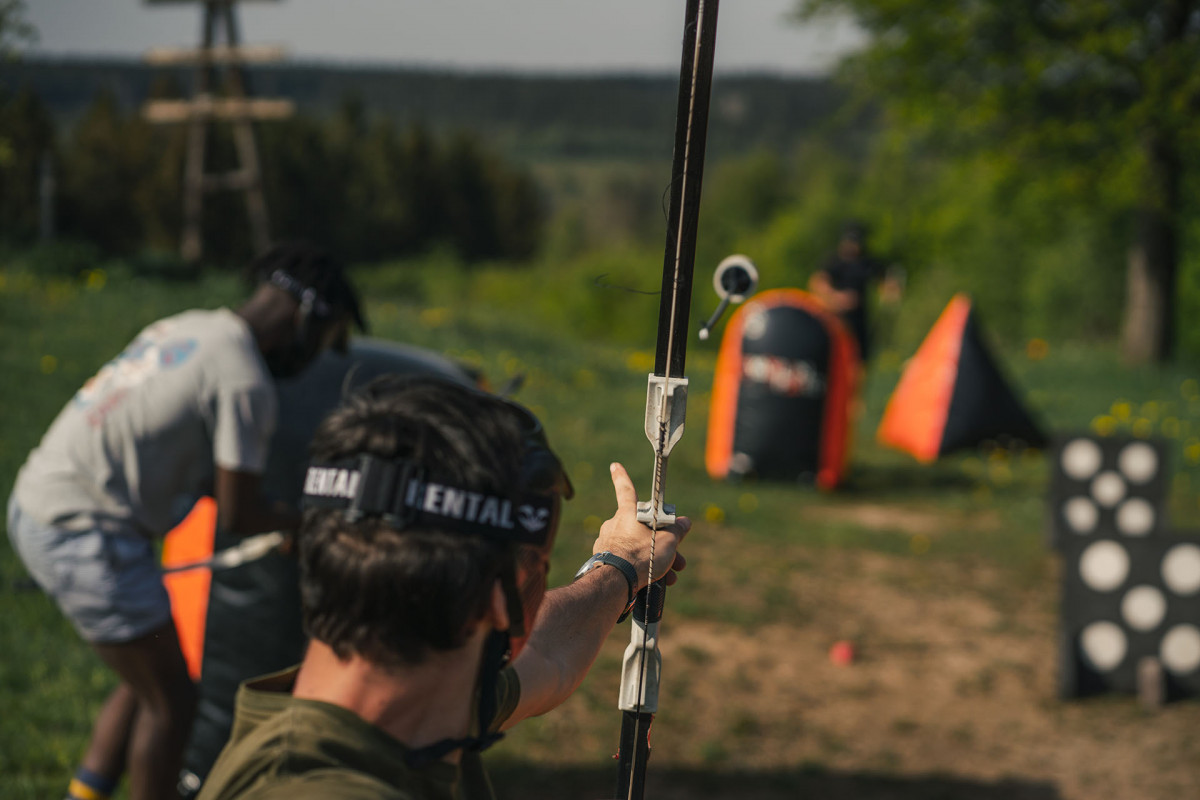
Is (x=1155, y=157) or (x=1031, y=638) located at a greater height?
(x=1155, y=157)

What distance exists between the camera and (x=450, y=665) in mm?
1363

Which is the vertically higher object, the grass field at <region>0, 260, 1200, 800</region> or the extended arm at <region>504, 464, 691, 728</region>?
the extended arm at <region>504, 464, 691, 728</region>

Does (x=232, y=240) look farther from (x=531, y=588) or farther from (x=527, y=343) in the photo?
(x=531, y=588)

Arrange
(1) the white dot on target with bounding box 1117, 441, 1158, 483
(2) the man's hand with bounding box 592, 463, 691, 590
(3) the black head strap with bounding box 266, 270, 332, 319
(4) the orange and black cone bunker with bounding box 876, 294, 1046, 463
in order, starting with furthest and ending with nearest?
1. (4) the orange and black cone bunker with bounding box 876, 294, 1046, 463
2. (1) the white dot on target with bounding box 1117, 441, 1158, 483
3. (3) the black head strap with bounding box 266, 270, 332, 319
4. (2) the man's hand with bounding box 592, 463, 691, 590

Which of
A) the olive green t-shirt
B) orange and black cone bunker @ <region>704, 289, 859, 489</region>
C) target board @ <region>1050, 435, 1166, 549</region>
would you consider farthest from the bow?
orange and black cone bunker @ <region>704, 289, 859, 489</region>

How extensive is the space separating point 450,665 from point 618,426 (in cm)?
985

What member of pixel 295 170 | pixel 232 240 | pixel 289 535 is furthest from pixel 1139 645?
pixel 295 170

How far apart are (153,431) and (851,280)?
29.2 ft

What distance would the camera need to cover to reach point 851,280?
1107 cm

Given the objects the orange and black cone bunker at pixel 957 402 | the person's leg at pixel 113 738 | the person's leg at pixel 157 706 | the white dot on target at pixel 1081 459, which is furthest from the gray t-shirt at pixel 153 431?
the orange and black cone bunker at pixel 957 402

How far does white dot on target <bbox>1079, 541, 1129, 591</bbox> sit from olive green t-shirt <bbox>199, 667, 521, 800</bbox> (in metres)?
4.81

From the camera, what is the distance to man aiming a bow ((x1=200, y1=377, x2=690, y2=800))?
1.28 m

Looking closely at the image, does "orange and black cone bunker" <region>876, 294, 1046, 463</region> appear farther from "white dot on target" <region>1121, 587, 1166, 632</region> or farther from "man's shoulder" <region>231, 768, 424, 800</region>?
"man's shoulder" <region>231, 768, 424, 800</region>

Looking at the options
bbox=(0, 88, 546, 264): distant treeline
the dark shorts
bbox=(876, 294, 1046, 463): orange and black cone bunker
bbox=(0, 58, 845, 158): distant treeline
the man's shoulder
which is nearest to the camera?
the man's shoulder
